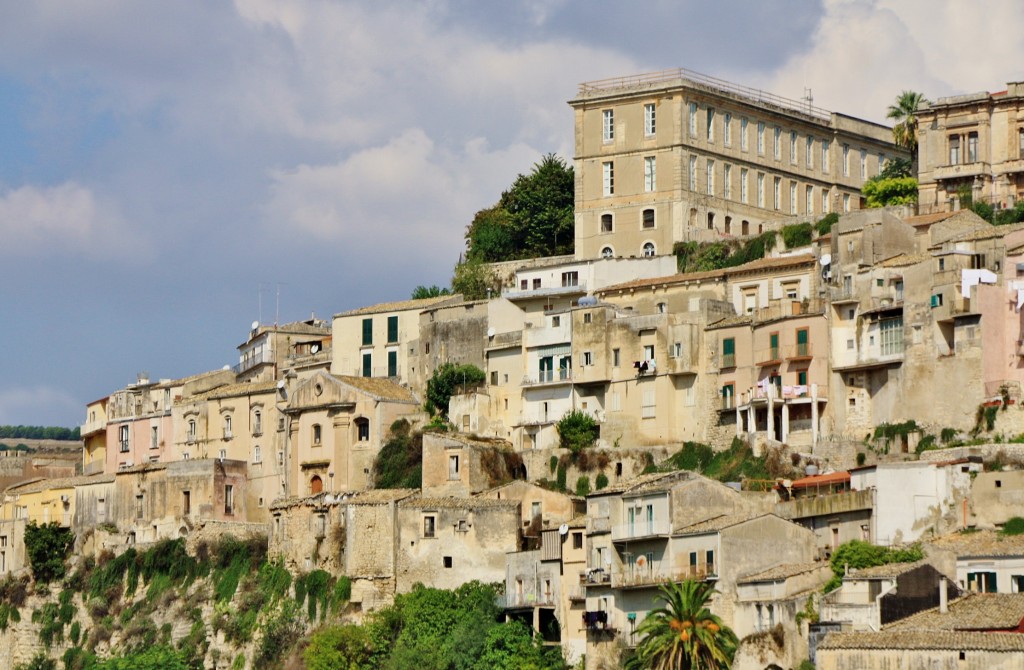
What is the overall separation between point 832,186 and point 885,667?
142 ft

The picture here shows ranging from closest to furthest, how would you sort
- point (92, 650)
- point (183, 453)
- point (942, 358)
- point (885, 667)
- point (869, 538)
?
point (885, 667), point (869, 538), point (942, 358), point (92, 650), point (183, 453)

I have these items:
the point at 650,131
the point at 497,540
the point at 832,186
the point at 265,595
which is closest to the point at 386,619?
the point at 497,540

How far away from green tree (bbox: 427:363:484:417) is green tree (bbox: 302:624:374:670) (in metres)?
13.8

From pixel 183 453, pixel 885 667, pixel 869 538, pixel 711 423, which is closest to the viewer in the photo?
pixel 885 667

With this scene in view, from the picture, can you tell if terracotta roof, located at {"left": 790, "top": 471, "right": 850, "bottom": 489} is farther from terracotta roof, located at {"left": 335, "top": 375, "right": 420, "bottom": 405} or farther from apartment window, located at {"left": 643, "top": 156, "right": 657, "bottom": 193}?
apartment window, located at {"left": 643, "top": 156, "right": 657, "bottom": 193}

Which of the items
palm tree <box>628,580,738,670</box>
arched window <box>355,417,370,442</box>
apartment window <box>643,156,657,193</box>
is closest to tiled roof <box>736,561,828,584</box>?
palm tree <box>628,580,738,670</box>

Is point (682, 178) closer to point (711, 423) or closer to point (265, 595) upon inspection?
point (711, 423)

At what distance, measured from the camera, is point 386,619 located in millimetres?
75312

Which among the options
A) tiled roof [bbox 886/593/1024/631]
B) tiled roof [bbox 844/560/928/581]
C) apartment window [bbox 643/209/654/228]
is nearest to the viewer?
tiled roof [bbox 886/593/1024/631]

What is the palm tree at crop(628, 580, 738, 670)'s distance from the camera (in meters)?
63.4

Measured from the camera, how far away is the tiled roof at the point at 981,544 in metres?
62.7

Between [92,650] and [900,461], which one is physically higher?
[900,461]

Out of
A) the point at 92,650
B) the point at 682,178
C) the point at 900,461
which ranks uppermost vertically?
the point at 682,178

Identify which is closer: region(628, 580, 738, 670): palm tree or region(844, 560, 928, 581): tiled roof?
region(844, 560, 928, 581): tiled roof
